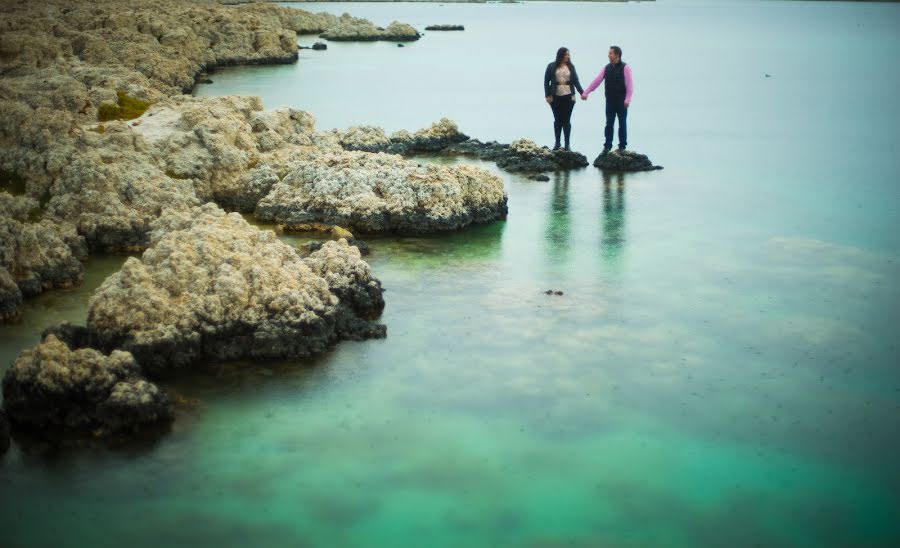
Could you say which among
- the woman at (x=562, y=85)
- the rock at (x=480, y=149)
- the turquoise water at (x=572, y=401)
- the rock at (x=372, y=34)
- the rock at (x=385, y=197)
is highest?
the rock at (x=372, y=34)

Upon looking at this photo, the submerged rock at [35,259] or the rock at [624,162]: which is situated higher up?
the rock at [624,162]

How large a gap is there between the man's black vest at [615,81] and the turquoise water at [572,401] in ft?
5.91

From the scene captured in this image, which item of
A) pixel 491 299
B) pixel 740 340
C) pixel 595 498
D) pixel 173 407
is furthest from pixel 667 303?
pixel 173 407

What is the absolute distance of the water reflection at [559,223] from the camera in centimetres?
946

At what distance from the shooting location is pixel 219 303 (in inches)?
274

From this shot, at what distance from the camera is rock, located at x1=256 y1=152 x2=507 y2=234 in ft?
33.0

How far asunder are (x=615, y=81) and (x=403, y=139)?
10.7 feet

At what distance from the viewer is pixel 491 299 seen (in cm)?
808

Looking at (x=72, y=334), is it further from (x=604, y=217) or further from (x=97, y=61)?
(x=97, y=61)

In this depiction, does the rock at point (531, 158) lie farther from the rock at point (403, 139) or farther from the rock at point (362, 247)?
the rock at point (362, 247)

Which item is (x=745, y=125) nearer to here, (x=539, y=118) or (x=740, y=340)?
(x=539, y=118)

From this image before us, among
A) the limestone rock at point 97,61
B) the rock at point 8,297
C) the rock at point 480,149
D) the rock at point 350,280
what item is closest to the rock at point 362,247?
the rock at point 350,280

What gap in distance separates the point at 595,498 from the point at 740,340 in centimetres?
258

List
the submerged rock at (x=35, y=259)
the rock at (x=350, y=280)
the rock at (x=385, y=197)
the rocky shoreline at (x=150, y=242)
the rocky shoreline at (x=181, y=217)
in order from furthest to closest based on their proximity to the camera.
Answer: the rock at (x=385, y=197), the submerged rock at (x=35, y=259), the rock at (x=350, y=280), the rocky shoreline at (x=181, y=217), the rocky shoreline at (x=150, y=242)
